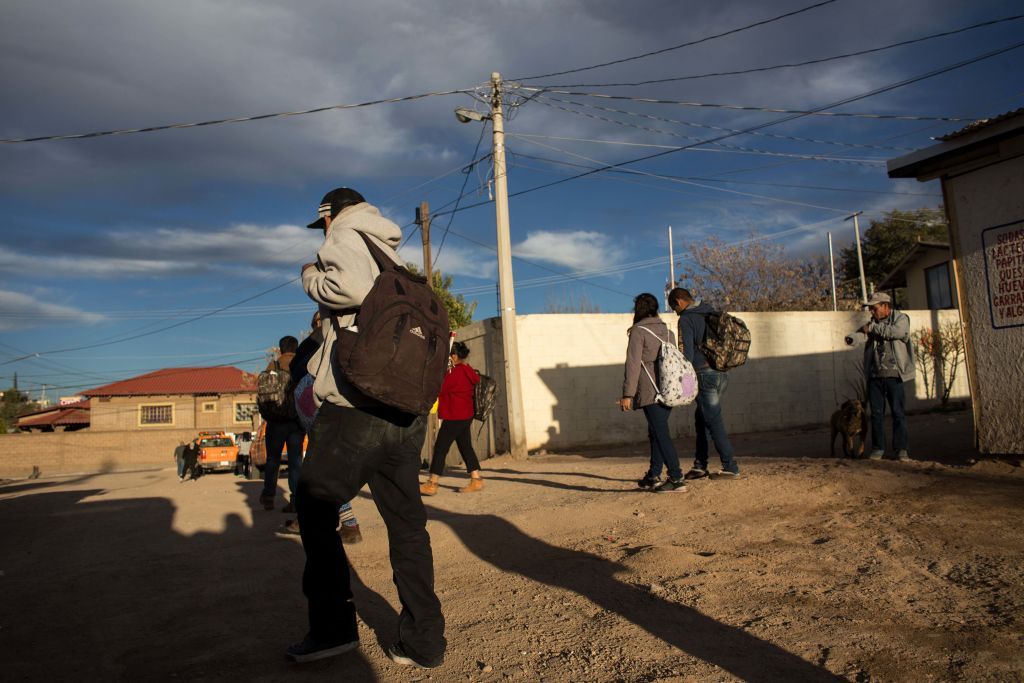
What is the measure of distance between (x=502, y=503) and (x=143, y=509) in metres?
4.42

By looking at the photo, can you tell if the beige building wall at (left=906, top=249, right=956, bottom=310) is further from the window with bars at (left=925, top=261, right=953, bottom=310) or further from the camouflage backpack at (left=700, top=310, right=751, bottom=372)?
the camouflage backpack at (left=700, top=310, right=751, bottom=372)

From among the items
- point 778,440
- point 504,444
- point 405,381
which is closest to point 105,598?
point 405,381

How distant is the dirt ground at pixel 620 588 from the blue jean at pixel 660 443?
266mm

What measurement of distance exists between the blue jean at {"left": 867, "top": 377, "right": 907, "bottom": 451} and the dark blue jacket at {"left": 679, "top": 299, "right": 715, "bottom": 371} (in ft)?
7.53

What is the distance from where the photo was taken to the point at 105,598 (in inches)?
171

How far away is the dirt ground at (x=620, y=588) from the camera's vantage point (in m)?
2.93

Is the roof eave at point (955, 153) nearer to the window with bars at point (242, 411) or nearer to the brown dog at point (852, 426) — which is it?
the brown dog at point (852, 426)

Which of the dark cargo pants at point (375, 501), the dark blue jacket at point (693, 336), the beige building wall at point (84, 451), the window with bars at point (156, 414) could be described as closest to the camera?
the dark cargo pants at point (375, 501)

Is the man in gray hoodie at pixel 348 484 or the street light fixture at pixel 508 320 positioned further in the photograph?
the street light fixture at pixel 508 320

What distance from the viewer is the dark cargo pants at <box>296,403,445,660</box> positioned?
290cm

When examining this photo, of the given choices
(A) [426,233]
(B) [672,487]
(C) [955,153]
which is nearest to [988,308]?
(C) [955,153]

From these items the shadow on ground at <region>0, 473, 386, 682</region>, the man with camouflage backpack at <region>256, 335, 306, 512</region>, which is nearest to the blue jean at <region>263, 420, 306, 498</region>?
the man with camouflage backpack at <region>256, 335, 306, 512</region>

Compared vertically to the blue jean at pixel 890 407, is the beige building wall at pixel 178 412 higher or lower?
higher

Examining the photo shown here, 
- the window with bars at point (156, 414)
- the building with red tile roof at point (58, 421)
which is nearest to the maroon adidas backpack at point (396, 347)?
the window with bars at point (156, 414)
